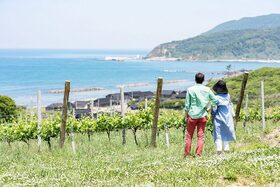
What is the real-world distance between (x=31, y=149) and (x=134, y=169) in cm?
629

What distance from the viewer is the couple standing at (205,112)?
37.5 feet

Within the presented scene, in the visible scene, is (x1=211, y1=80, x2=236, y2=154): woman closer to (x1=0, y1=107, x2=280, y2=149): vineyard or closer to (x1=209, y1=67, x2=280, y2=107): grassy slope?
(x1=0, y1=107, x2=280, y2=149): vineyard

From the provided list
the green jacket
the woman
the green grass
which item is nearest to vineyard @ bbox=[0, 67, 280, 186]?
the green grass

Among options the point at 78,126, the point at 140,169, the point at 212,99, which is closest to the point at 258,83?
the point at 78,126

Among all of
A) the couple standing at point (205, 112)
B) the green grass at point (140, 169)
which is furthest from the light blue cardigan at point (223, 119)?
the green grass at point (140, 169)

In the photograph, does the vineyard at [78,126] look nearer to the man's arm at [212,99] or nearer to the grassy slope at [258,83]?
the man's arm at [212,99]

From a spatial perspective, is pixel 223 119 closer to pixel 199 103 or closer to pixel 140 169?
pixel 199 103

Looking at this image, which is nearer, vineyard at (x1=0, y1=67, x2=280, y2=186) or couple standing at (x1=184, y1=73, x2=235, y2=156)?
vineyard at (x1=0, y1=67, x2=280, y2=186)

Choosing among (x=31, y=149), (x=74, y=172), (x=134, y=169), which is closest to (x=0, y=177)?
(x=74, y=172)

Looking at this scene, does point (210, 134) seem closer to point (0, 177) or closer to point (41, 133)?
point (41, 133)

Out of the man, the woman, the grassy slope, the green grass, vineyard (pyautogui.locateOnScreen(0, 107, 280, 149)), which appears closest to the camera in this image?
the green grass

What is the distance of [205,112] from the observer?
11.5 metres

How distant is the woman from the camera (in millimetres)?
11758

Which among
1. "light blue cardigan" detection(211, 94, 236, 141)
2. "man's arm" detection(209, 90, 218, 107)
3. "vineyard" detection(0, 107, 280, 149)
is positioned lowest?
"vineyard" detection(0, 107, 280, 149)
